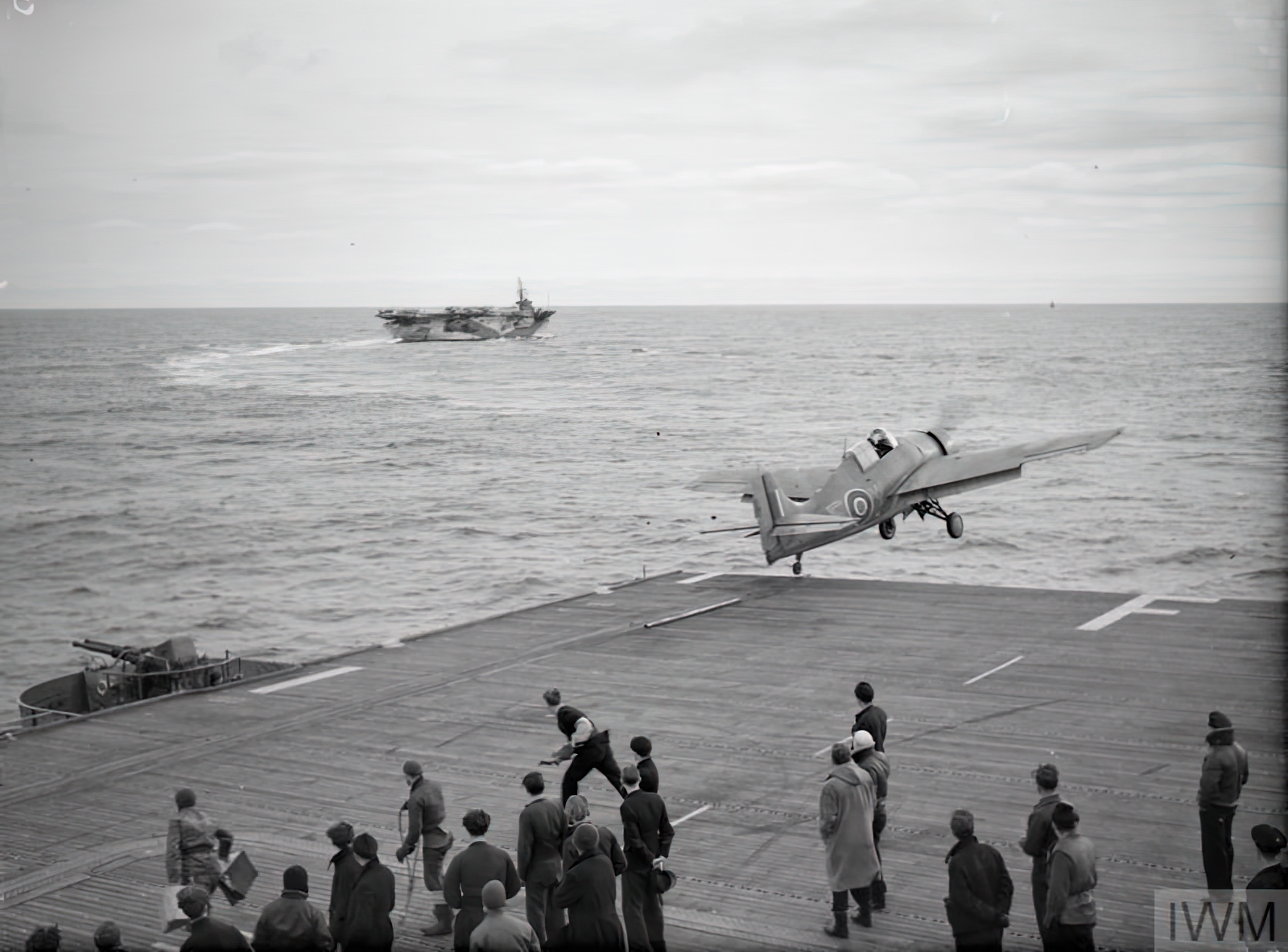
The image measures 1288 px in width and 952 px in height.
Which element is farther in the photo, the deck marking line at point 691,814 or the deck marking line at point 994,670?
the deck marking line at point 994,670

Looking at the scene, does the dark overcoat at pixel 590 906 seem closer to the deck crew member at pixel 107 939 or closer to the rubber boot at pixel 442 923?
the rubber boot at pixel 442 923

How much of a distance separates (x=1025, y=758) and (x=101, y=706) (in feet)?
46.4

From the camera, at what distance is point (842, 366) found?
126 meters

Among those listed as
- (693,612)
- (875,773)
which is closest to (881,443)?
(693,612)

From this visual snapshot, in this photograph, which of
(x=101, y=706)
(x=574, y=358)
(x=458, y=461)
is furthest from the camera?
(x=574, y=358)

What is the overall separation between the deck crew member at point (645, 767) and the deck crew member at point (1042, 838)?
7.36 ft

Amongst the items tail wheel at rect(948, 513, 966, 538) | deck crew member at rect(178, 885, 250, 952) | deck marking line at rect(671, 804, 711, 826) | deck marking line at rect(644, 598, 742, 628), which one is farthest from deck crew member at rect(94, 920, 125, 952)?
tail wheel at rect(948, 513, 966, 538)

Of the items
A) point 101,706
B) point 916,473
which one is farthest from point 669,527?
point 101,706

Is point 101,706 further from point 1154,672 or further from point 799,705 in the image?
point 1154,672

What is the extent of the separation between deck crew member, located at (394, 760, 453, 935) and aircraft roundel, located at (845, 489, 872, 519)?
41.7 ft

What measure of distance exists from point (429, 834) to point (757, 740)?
5.07m

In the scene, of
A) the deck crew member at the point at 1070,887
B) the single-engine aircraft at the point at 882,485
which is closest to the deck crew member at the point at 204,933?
the deck crew member at the point at 1070,887

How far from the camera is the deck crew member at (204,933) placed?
593 centimetres

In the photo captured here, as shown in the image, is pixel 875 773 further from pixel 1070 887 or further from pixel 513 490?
pixel 513 490
